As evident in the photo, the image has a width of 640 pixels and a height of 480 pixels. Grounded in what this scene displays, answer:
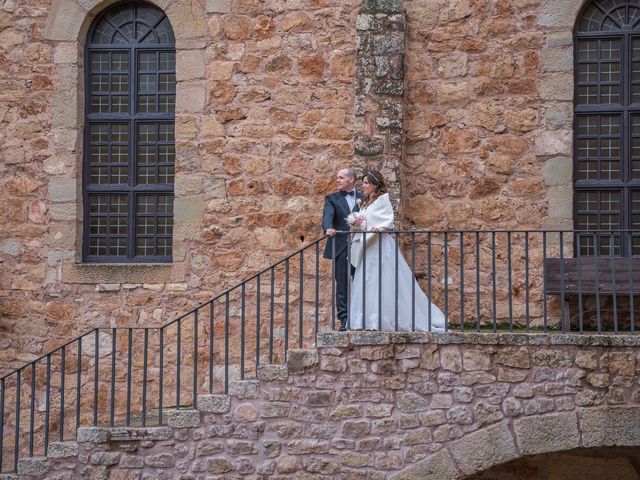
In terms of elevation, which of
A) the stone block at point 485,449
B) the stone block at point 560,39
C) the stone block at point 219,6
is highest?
the stone block at point 219,6

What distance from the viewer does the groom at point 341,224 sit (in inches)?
378

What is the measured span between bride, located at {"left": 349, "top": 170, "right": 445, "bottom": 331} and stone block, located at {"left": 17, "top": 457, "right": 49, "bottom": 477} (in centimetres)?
289

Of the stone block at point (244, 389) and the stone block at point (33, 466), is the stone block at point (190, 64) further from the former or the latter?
the stone block at point (33, 466)

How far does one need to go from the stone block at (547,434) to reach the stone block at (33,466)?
4000mm

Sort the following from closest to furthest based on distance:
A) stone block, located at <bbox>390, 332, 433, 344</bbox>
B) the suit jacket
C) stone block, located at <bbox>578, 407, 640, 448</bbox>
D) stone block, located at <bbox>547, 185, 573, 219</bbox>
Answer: stone block, located at <bbox>578, 407, 640, 448</bbox>, stone block, located at <bbox>390, 332, 433, 344</bbox>, the suit jacket, stone block, located at <bbox>547, 185, 573, 219</bbox>

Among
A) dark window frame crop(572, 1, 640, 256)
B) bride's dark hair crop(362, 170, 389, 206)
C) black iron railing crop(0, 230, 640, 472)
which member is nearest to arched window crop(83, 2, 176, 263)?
black iron railing crop(0, 230, 640, 472)

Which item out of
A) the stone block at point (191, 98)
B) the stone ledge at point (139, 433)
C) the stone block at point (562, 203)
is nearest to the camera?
the stone ledge at point (139, 433)

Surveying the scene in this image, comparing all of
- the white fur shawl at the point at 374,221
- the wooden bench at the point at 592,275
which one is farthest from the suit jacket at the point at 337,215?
the wooden bench at the point at 592,275

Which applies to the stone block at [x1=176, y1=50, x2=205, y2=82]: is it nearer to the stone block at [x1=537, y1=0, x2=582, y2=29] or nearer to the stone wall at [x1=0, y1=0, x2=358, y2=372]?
the stone wall at [x1=0, y1=0, x2=358, y2=372]

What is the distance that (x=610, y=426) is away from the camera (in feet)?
28.2

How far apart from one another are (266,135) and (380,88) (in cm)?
134

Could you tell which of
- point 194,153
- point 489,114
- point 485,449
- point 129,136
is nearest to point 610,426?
point 485,449

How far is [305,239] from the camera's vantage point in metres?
11.1

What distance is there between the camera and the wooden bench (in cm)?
935
